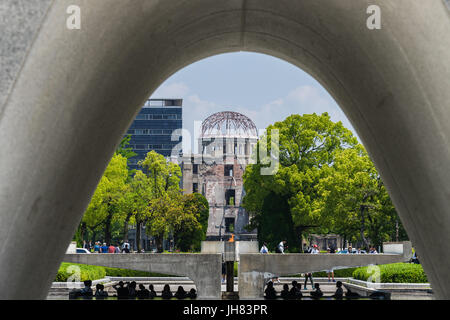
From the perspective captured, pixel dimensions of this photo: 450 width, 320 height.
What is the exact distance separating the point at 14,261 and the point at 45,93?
1.40 m

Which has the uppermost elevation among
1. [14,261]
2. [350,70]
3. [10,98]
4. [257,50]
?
[257,50]

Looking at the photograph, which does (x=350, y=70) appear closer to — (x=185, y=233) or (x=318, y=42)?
(x=318, y=42)

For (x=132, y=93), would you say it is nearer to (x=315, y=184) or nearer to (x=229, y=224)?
(x=315, y=184)

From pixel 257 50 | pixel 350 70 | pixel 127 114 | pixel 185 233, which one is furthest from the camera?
pixel 185 233

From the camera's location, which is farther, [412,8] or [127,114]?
[127,114]

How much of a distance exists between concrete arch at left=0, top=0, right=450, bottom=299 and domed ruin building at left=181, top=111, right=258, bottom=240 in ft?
244

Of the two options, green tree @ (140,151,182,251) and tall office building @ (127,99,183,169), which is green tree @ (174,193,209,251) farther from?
tall office building @ (127,99,183,169)

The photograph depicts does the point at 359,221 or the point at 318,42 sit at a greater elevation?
the point at 318,42

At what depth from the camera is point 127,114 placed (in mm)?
5863

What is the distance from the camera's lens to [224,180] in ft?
291

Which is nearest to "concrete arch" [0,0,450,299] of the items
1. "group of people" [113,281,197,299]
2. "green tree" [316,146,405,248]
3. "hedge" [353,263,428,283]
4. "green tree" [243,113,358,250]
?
"group of people" [113,281,197,299]

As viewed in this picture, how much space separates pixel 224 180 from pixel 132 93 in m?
83.4

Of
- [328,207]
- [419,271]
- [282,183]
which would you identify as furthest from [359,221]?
[419,271]

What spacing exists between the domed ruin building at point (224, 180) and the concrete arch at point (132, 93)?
74244 mm
